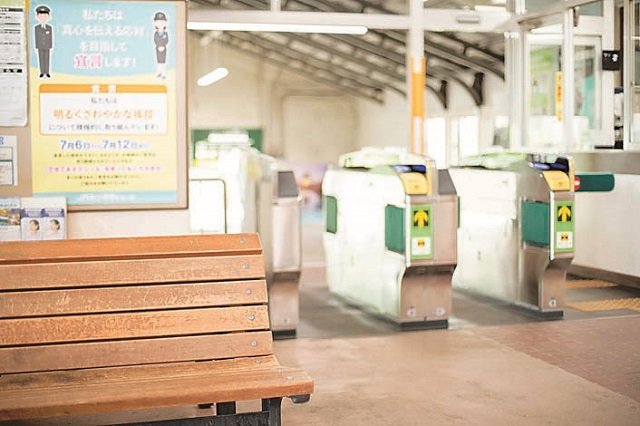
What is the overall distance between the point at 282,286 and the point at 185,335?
306 cm

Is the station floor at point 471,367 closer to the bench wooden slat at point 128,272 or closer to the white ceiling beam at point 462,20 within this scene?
the bench wooden slat at point 128,272

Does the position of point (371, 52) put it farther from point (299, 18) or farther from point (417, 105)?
point (299, 18)

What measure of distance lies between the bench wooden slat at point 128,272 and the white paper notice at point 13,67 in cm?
72

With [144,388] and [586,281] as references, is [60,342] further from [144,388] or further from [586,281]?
[586,281]

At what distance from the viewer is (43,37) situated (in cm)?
367

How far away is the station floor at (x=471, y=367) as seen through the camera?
429cm

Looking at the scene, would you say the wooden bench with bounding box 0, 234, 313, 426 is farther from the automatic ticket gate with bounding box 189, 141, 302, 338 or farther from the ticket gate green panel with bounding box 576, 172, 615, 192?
the ticket gate green panel with bounding box 576, 172, 615, 192

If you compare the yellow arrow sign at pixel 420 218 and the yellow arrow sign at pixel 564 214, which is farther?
the yellow arrow sign at pixel 564 214

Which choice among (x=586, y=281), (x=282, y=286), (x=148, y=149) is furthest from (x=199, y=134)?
(x=148, y=149)

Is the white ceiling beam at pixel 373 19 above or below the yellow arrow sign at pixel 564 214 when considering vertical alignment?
above

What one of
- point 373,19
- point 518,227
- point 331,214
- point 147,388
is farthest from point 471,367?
point 373,19

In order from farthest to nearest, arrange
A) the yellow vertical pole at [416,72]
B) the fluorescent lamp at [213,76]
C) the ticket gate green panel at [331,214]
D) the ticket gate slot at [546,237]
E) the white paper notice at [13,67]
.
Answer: the fluorescent lamp at [213,76], the yellow vertical pole at [416,72], the ticket gate green panel at [331,214], the ticket gate slot at [546,237], the white paper notice at [13,67]

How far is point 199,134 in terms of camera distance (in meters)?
21.7

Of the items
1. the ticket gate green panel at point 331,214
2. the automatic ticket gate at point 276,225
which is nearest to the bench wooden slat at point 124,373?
the automatic ticket gate at point 276,225
